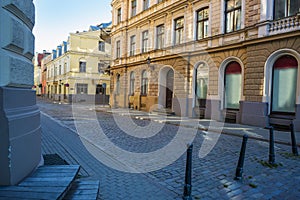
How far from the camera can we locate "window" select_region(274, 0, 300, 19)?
35.1 ft

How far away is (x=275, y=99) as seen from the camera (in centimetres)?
1162

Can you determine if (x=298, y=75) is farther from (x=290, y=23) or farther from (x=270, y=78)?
(x=290, y=23)

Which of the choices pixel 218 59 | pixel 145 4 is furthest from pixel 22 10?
pixel 145 4

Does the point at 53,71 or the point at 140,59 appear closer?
the point at 140,59

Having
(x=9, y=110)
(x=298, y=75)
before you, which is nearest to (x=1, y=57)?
(x=9, y=110)

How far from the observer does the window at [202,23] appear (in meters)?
15.2

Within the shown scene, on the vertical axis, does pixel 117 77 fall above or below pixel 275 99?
above

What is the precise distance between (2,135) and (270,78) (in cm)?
1210

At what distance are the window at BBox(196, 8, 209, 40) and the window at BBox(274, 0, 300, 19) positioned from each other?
4.57 metres

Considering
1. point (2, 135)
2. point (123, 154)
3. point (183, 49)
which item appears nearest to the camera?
point (2, 135)

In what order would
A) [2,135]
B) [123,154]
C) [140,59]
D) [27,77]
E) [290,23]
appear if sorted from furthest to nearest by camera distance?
[140,59] → [290,23] → [123,154] → [27,77] → [2,135]

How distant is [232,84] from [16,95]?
496 inches

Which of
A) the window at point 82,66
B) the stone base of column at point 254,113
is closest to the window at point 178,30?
the stone base of column at point 254,113

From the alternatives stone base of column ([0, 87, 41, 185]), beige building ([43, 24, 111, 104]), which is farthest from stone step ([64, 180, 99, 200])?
beige building ([43, 24, 111, 104])
